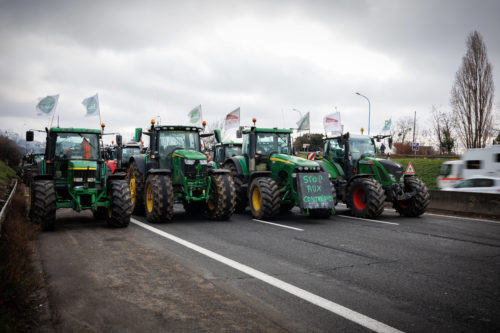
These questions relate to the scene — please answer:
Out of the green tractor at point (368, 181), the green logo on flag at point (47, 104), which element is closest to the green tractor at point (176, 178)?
the green logo on flag at point (47, 104)

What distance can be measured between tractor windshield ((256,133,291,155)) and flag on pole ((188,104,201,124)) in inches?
225

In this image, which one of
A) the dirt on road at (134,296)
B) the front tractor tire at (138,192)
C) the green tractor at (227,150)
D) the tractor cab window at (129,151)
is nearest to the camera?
the dirt on road at (134,296)

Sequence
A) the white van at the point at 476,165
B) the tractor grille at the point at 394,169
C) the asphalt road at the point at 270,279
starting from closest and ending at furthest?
the asphalt road at the point at 270,279 → the tractor grille at the point at 394,169 → the white van at the point at 476,165

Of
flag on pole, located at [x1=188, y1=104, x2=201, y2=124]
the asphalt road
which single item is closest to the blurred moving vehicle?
the asphalt road

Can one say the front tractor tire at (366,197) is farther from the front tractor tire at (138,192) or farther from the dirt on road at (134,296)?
the dirt on road at (134,296)

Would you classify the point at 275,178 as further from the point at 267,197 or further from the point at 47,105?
the point at 47,105

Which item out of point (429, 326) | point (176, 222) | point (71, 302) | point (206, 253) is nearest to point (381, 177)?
point (176, 222)

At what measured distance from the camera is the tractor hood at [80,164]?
9455mm

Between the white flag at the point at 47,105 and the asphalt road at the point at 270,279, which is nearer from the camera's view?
the asphalt road at the point at 270,279

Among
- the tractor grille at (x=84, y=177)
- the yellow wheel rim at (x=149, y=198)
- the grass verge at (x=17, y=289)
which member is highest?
the tractor grille at (x=84, y=177)

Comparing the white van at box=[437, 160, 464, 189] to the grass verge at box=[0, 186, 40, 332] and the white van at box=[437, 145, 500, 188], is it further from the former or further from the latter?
the grass verge at box=[0, 186, 40, 332]

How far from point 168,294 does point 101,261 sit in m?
2.03

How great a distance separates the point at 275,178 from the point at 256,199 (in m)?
0.90

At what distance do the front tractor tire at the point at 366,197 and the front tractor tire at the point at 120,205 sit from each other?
6.62 m
